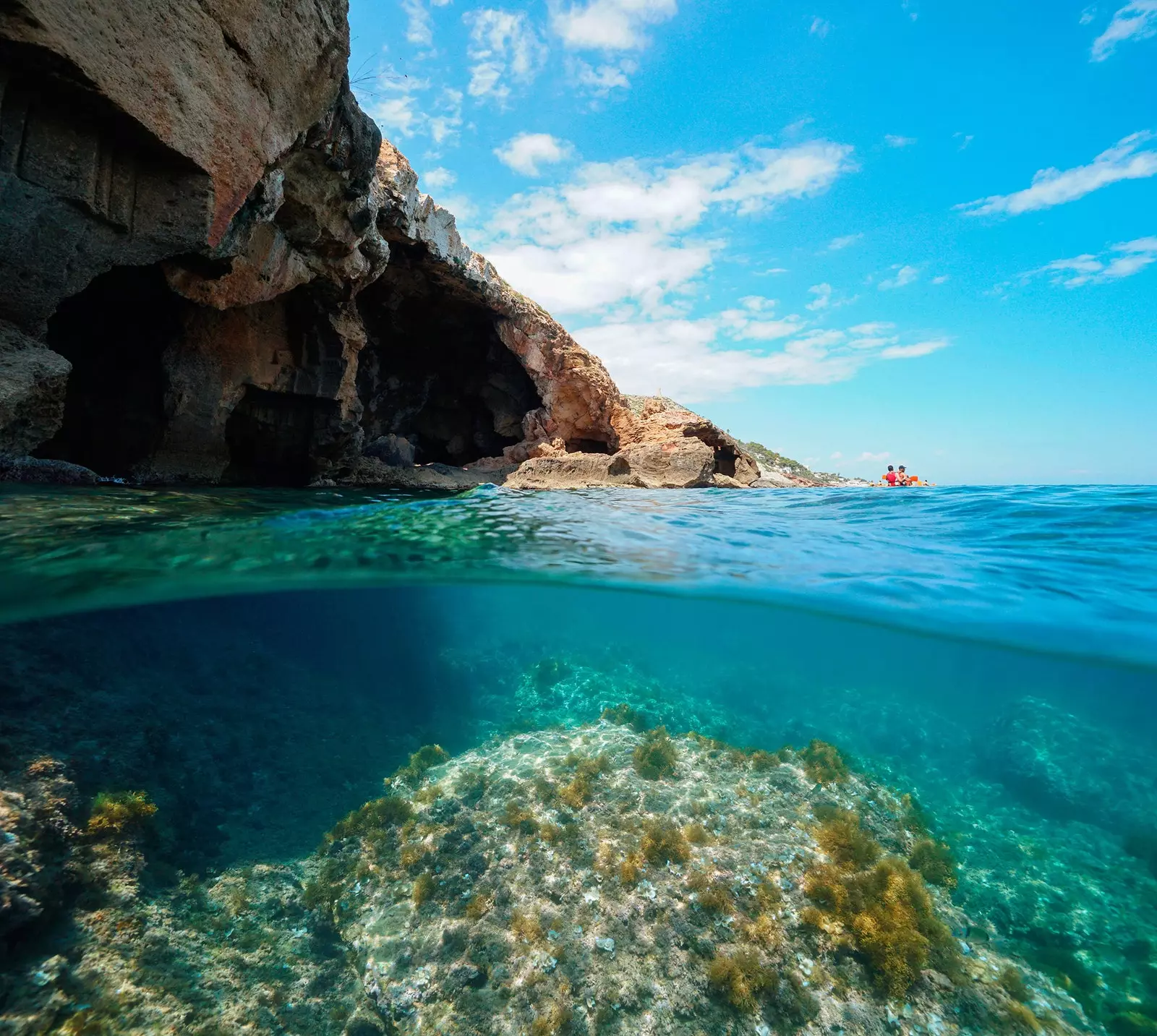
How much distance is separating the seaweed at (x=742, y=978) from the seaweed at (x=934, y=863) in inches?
89.9

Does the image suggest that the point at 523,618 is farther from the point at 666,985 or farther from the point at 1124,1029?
the point at 1124,1029

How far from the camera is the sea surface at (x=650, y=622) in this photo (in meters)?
Answer: 5.96

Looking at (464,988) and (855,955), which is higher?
(855,955)

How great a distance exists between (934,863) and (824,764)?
181 cm

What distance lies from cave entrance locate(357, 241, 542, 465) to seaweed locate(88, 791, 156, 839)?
46.4 feet

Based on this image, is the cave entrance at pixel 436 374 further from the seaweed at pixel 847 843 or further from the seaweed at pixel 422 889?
the seaweed at pixel 847 843

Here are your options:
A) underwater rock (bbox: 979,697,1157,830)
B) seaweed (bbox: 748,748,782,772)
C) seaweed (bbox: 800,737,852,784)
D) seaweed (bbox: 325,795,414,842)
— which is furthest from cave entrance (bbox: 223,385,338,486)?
underwater rock (bbox: 979,697,1157,830)

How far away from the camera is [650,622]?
44.9 ft

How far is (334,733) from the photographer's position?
Answer: 363 inches

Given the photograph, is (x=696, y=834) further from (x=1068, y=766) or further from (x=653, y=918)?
(x=1068, y=766)

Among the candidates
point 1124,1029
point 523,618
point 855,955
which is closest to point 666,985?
point 855,955

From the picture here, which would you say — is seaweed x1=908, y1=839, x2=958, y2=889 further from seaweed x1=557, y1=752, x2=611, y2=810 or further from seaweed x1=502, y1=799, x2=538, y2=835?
seaweed x1=502, y1=799, x2=538, y2=835

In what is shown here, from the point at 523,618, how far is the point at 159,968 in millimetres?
11508

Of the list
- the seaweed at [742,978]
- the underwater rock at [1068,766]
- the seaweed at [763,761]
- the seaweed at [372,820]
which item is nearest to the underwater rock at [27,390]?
the seaweed at [372,820]
